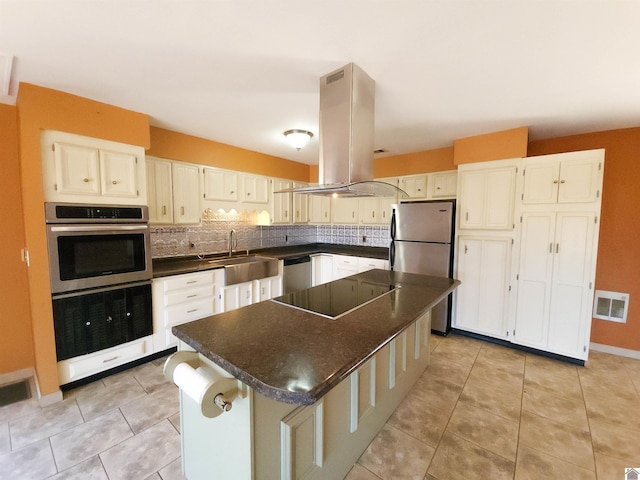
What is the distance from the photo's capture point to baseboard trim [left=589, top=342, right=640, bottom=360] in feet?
9.36

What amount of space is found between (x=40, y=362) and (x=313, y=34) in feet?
9.98

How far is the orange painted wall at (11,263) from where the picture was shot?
2299 millimetres

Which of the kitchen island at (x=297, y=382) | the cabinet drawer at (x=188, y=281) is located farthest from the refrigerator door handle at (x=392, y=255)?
the cabinet drawer at (x=188, y=281)

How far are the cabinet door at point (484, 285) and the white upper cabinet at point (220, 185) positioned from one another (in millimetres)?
3006

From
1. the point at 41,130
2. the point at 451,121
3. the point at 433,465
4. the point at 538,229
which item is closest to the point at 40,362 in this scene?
the point at 41,130

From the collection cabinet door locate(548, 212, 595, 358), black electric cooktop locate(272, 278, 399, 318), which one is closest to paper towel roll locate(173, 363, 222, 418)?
black electric cooktop locate(272, 278, 399, 318)

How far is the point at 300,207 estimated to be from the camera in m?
4.58

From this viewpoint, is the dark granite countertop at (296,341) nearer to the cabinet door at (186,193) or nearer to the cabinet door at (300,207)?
the cabinet door at (186,193)

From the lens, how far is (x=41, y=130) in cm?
200

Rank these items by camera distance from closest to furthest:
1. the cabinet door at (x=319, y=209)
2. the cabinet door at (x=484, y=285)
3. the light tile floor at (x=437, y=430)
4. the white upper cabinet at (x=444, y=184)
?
the light tile floor at (x=437, y=430) < the cabinet door at (x=484, y=285) < the white upper cabinet at (x=444, y=184) < the cabinet door at (x=319, y=209)

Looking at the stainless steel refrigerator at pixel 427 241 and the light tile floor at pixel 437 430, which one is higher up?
the stainless steel refrigerator at pixel 427 241

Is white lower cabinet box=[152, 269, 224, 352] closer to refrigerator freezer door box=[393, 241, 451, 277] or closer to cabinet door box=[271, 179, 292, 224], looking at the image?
cabinet door box=[271, 179, 292, 224]

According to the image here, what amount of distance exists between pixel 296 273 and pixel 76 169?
8.95 ft

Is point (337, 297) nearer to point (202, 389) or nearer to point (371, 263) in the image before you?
point (202, 389)
